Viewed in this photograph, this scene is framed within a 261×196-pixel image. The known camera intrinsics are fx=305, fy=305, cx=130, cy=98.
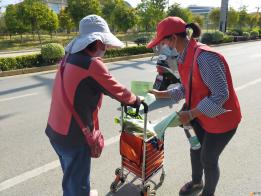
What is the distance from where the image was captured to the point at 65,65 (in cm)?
228

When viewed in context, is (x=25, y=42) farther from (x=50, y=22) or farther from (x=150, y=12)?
(x=150, y=12)

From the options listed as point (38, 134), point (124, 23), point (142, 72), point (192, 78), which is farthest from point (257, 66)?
point (124, 23)

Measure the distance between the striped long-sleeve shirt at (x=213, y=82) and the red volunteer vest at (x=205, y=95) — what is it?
67 millimetres

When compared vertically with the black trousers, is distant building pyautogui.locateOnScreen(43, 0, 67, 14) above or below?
above

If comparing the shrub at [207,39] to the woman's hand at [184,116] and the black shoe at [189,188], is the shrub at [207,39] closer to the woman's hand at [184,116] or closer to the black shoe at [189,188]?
the black shoe at [189,188]

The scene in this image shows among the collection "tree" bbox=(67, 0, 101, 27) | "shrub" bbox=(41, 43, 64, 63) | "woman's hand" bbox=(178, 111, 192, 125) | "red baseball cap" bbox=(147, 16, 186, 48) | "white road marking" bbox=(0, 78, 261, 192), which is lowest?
"white road marking" bbox=(0, 78, 261, 192)

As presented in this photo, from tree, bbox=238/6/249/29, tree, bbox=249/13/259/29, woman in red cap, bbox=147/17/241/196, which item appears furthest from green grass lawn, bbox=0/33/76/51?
tree, bbox=249/13/259/29

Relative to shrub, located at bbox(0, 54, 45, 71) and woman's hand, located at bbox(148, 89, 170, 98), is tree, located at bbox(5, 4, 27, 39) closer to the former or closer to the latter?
shrub, located at bbox(0, 54, 45, 71)

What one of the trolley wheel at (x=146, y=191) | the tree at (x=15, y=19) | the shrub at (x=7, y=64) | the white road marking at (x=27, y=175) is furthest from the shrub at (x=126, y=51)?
the tree at (x=15, y=19)

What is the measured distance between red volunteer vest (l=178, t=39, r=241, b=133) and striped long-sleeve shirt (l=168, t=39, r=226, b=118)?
2.6 inches

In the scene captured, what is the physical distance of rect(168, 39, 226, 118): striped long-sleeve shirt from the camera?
2.30m

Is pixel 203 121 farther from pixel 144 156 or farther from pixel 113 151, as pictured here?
pixel 113 151

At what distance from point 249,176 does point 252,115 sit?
8.51 feet

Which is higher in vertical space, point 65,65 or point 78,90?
point 65,65
